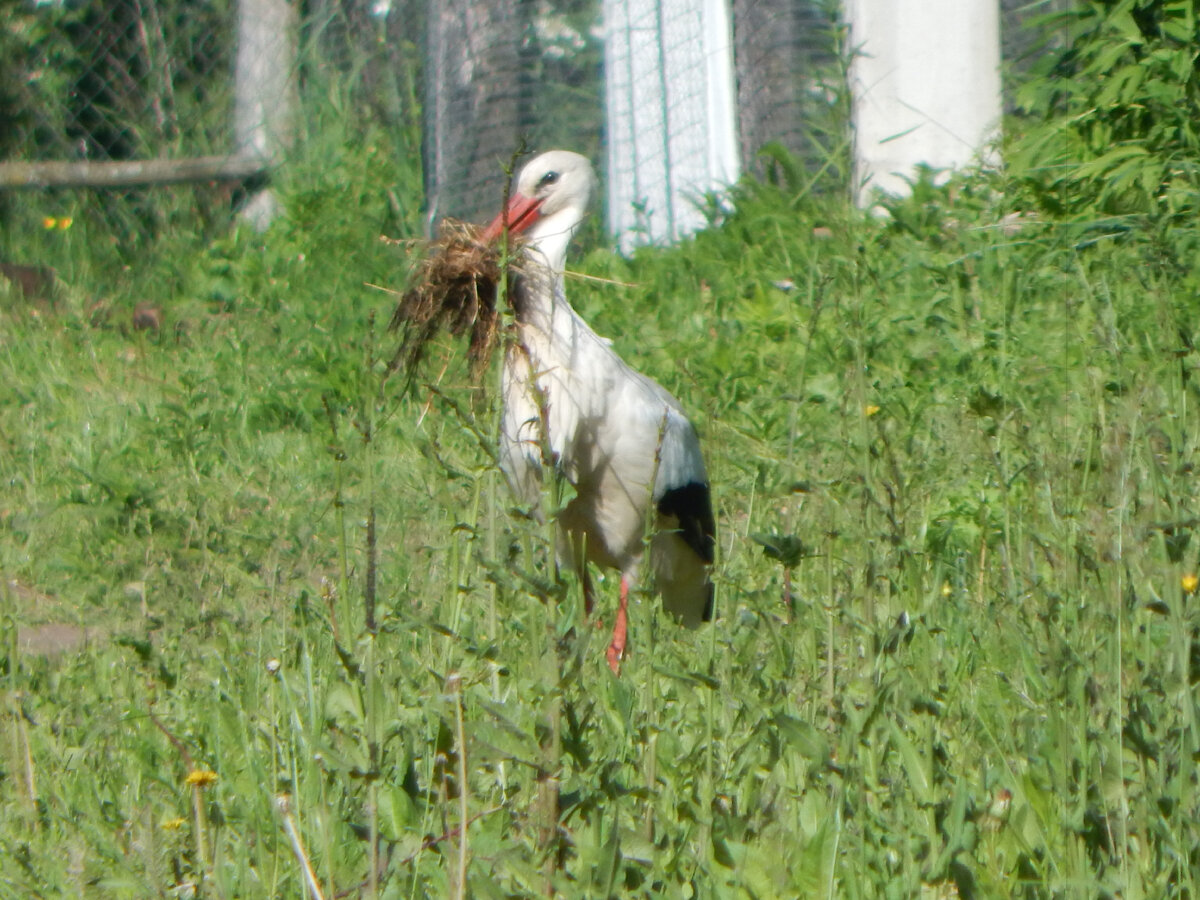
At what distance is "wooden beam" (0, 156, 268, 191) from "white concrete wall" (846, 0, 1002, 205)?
3.16 m

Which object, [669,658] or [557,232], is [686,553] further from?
[669,658]

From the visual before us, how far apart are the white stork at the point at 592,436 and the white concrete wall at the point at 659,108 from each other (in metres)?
2.93

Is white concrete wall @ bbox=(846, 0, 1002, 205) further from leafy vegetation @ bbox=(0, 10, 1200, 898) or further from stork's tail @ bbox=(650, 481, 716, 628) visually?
stork's tail @ bbox=(650, 481, 716, 628)

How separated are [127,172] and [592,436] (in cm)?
477

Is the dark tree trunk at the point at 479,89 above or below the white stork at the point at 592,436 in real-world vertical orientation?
above

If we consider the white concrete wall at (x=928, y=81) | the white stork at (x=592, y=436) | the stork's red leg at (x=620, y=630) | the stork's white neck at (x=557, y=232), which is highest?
the white concrete wall at (x=928, y=81)

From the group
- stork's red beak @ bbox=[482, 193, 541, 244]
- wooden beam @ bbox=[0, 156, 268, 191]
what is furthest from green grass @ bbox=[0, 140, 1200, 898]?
wooden beam @ bbox=[0, 156, 268, 191]

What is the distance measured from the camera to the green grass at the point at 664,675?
174 centimetres

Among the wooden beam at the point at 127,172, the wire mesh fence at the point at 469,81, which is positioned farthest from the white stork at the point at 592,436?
the wooden beam at the point at 127,172

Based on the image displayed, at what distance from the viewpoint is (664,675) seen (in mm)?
1746

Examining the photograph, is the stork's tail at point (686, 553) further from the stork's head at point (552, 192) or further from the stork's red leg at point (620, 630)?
the stork's head at point (552, 192)

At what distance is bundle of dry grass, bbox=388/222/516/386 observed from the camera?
2.91m

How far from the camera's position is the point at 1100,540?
1673mm

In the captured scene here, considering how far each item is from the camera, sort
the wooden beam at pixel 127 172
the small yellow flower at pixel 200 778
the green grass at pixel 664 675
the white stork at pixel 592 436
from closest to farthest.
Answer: the green grass at pixel 664 675, the small yellow flower at pixel 200 778, the white stork at pixel 592 436, the wooden beam at pixel 127 172
